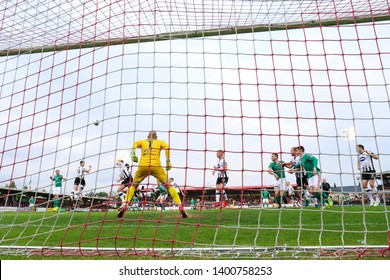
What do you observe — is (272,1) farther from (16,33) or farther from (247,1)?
(16,33)

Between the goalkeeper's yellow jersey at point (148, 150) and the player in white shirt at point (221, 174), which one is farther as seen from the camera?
the goalkeeper's yellow jersey at point (148, 150)

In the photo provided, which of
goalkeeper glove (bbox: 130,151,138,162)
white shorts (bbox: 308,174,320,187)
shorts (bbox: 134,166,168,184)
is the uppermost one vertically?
white shorts (bbox: 308,174,320,187)

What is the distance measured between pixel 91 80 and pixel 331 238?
422 centimetres

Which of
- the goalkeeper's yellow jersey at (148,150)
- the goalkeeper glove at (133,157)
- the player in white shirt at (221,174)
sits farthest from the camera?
the goalkeeper's yellow jersey at (148,150)

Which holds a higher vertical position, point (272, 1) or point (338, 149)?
point (272, 1)

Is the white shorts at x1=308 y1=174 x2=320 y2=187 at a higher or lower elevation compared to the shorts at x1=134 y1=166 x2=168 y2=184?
higher

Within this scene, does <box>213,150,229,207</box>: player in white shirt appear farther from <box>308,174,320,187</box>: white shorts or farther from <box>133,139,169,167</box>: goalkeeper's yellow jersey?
<box>308,174,320,187</box>: white shorts

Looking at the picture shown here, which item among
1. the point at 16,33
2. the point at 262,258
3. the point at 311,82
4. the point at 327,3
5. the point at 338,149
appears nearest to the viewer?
the point at 262,258

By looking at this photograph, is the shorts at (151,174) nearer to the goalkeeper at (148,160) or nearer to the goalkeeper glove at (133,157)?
the goalkeeper at (148,160)

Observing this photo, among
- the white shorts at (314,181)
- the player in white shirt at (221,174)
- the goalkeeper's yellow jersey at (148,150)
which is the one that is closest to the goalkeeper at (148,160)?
the goalkeeper's yellow jersey at (148,150)

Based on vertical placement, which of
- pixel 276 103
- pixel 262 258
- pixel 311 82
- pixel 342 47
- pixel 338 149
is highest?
pixel 342 47

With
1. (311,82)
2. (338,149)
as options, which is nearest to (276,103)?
(311,82)

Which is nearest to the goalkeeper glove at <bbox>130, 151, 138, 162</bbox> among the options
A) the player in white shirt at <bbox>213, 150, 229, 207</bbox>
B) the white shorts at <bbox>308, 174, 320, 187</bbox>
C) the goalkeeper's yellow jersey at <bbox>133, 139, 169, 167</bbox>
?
the goalkeeper's yellow jersey at <bbox>133, 139, 169, 167</bbox>

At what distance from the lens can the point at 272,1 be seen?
5781 millimetres
